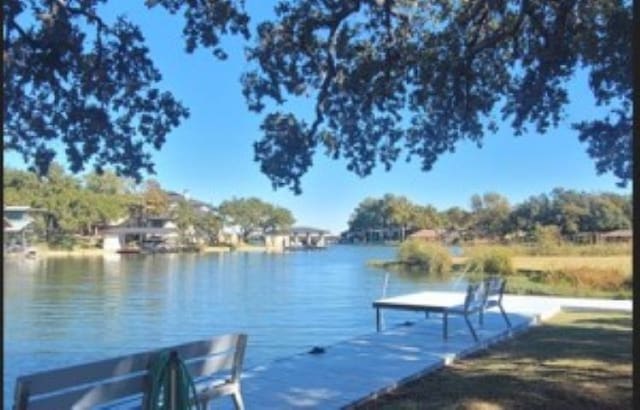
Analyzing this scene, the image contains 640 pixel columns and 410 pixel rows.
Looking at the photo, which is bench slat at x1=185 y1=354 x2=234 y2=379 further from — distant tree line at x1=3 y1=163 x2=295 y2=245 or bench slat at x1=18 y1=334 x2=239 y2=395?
distant tree line at x1=3 y1=163 x2=295 y2=245

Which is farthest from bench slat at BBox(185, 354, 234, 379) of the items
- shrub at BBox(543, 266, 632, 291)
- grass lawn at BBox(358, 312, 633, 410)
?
shrub at BBox(543, 266, 632, 291)

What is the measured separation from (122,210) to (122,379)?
68433 millimetres

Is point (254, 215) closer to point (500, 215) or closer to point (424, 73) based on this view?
point (500, 215)

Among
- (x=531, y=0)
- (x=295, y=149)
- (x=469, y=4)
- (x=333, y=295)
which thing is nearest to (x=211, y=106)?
(x=295, y=149)

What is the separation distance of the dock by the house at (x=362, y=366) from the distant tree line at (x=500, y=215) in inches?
162

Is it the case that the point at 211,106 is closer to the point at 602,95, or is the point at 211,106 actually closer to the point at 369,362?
the point at 369,362

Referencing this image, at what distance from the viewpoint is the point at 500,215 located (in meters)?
45.1

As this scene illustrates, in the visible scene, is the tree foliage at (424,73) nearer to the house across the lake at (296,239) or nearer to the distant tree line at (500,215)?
the distant tree line at (500,215)

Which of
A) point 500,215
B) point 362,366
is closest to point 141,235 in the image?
point 500,215

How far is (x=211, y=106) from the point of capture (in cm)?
753

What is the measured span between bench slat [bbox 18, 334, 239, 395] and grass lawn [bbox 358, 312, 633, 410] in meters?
1.59

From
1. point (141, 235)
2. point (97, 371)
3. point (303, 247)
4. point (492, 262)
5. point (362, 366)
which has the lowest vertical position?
point (362, 366)

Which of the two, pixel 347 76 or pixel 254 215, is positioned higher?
pixel 254 215

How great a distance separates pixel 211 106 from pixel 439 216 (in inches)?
2102
